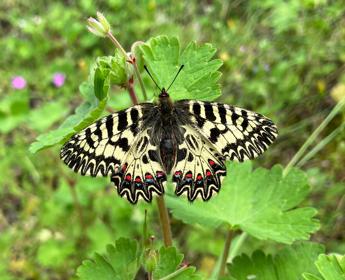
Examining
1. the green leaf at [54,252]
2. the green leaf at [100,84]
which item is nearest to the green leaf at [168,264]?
the green leaf at [100,84]

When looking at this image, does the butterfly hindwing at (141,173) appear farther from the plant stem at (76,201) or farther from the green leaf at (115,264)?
the plant stem at (76,201)

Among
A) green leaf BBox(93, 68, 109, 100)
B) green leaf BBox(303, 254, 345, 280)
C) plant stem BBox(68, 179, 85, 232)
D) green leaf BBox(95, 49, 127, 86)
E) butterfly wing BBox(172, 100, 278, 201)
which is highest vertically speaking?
plant stem BBox(68, 179, 85, 232)

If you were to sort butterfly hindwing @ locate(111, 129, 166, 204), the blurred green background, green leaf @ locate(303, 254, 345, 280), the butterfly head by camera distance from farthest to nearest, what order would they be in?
the blurred green background
the butterfly head
butterfly hindwing @ locate(111, 129, 166, 204)
green leaf @ locate(303, 254, 345, 280)

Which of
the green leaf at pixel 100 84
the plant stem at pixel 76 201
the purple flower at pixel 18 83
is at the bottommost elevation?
the green leaf at pixel 100 84

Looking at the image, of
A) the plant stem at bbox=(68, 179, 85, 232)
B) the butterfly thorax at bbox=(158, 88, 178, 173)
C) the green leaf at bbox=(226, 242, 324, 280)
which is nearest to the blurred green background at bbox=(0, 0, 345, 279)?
the plant stem at bbox=(68, 179, 85, 232)

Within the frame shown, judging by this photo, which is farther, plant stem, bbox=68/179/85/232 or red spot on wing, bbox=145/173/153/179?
plant stem, bbox=68/179/85/232

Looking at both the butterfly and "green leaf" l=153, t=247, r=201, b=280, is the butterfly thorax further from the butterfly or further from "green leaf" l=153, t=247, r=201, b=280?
"green leaf" l=153, t=247, r=201, b=280
